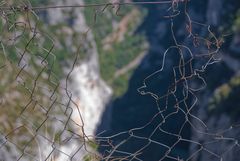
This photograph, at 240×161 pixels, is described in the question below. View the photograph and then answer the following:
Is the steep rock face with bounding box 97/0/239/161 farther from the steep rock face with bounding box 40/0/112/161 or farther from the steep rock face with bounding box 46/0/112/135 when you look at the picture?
the steep rock face with bounding box 40/0/112/161

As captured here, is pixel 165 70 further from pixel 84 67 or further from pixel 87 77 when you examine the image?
pixel 84 67

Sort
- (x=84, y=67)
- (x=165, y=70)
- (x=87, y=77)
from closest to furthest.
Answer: (x=87, y=77) → (x=84, y=67) → (x=165, y=70)

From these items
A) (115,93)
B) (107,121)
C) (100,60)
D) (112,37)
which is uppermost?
(112,37)

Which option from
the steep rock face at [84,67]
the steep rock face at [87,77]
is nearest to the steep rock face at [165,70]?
the steep rock face at [87,77]

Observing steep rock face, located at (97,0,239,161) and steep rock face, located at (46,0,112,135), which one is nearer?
steep rock face, located at (97,0,239,161)

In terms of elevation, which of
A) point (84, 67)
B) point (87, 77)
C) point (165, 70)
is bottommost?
point (87, 77)

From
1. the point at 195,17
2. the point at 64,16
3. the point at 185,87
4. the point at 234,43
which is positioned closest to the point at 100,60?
the point at 64,16

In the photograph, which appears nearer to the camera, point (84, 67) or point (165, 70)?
point (84, 67)


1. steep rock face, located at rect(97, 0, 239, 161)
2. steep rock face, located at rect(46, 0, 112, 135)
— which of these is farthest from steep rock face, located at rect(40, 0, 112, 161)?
steep rock face, located at rect(97, 0, 239, 161)

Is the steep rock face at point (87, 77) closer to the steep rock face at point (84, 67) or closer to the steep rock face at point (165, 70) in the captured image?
the steep rock face at point (84, 67)

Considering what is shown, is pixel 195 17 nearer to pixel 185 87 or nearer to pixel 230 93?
pixel 230 93

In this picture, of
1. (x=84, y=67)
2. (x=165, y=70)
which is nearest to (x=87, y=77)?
(x=84, y=67)
